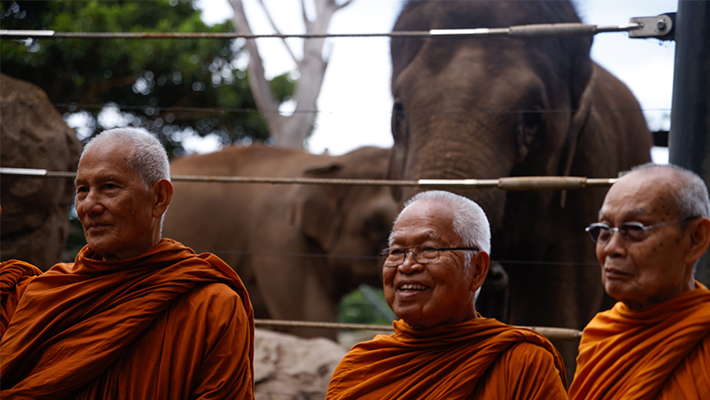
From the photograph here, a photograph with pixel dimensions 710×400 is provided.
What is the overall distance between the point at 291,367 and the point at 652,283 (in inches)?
103

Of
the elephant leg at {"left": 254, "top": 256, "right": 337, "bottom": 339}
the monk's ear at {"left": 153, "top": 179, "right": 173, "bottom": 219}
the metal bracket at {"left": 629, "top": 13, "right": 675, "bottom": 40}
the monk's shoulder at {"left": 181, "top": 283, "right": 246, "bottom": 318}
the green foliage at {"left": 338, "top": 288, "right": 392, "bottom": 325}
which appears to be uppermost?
the metal bracket at {"left": 629, "top": 13, "right": 675, "bottom": 40}

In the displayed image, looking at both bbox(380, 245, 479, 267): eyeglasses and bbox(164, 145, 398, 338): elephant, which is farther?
bbox(164, 145, 398, 338): elephant

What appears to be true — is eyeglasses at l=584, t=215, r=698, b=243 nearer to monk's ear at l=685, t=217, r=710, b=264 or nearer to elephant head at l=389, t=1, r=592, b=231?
monk's ear at l=685, t=217, r=710, b=264

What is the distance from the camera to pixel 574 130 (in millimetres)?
3338

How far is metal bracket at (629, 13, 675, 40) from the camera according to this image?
2604 mm

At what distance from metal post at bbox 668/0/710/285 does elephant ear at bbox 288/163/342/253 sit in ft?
13.6

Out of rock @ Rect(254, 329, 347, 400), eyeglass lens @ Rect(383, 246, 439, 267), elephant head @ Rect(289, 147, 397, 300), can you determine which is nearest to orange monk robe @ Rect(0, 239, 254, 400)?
eyeglass lens @ Rect(383, 246, 439, 267)

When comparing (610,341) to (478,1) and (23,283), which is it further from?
(478,1)

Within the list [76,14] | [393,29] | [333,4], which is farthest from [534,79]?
[333,4]

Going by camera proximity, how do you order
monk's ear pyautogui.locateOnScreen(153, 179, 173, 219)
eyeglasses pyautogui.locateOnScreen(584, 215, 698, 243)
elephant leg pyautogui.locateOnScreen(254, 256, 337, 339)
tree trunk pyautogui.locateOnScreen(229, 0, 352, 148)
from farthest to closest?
tree trunk pyautogui.locateOnScreen(229, 0, 352, 148), elephant leg pyautogui.locateOnScreen(254, 256, 337, 339), monk's ear pyautogui.locateOnScreen(153, 179, 173, 219), eyeglasses pyautogui.locateOnScreen(584, 215, 698, 243)

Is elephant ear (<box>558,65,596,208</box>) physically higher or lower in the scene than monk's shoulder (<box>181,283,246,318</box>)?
higher

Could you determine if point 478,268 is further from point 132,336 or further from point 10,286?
point 10,286

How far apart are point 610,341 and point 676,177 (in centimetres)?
47

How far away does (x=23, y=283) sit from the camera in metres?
2.11
